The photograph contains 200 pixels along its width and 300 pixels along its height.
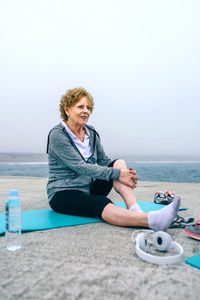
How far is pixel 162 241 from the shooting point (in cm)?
161

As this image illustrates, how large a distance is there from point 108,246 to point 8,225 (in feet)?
2.36

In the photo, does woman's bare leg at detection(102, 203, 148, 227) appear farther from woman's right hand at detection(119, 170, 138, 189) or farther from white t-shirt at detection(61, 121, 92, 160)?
white t-shirt at detection(61, 121, 92, 160)

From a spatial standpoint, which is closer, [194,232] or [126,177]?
[194,232]

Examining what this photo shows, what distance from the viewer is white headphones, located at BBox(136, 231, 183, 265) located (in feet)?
4.73

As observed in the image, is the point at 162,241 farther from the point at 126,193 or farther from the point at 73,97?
the point at 73,97

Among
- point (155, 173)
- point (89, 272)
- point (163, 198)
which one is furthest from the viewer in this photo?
point (155, 173)

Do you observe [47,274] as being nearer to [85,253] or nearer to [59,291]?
[59,291]

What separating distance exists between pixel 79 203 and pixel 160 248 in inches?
38.7

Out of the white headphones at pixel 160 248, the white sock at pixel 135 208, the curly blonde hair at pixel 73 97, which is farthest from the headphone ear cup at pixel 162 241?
the curly blonde hair at pixel 73 97

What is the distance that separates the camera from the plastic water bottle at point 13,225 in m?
1.67

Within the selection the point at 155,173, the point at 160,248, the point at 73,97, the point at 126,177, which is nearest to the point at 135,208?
the point at 126,177

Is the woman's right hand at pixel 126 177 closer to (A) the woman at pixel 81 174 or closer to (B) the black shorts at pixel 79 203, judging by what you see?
(A) the woman at pixel 81 174

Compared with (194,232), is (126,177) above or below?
above

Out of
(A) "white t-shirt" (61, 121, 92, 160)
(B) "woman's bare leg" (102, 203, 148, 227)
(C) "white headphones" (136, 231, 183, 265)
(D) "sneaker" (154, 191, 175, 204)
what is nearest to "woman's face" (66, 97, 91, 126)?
(A) "white t-shirt" (61, 121, 92, 160)
